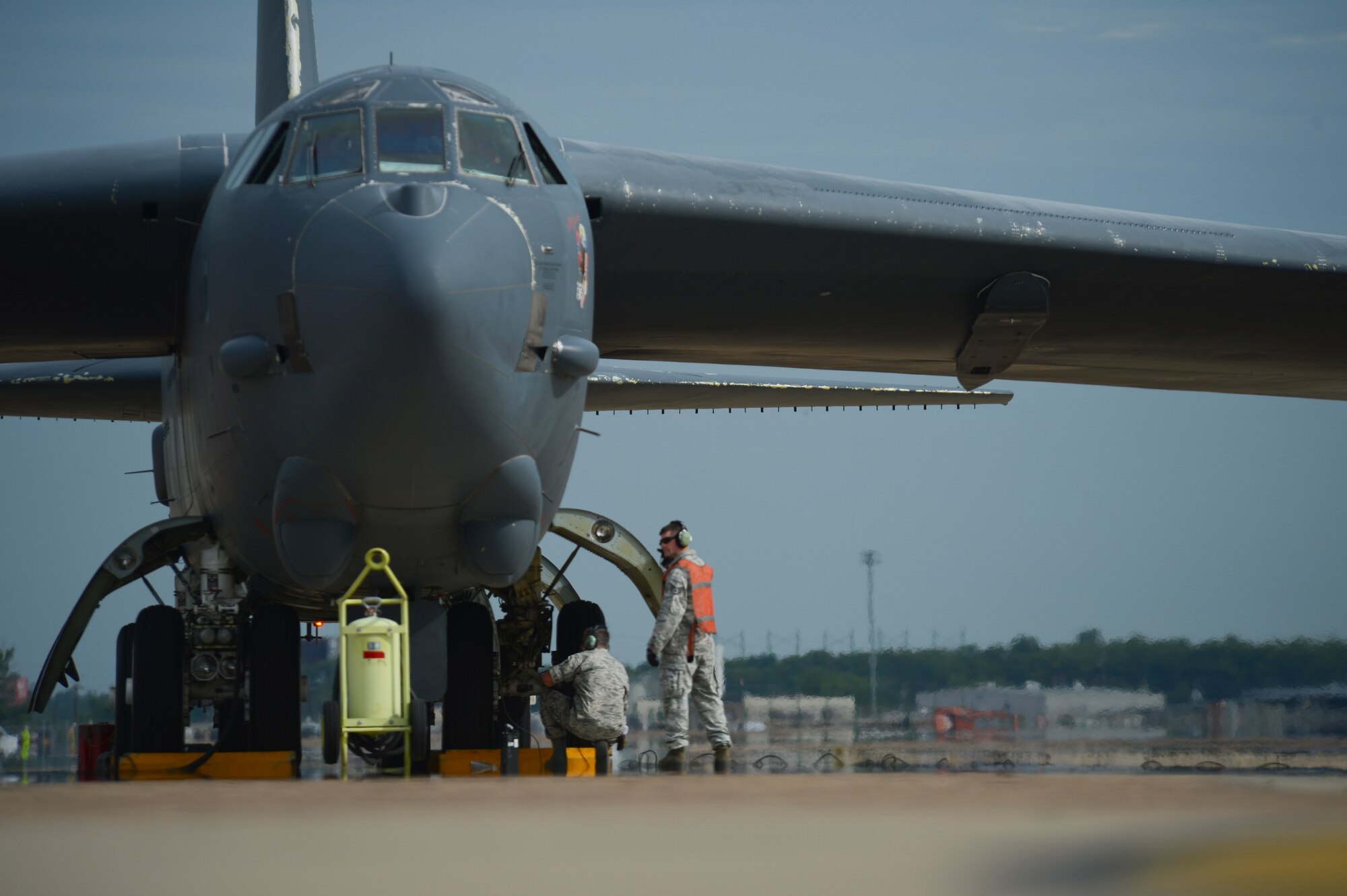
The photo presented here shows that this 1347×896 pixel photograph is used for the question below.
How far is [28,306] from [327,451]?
160 inches

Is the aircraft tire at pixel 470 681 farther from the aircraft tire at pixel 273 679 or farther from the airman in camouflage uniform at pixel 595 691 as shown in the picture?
the aircraft tire at pixel 273 679

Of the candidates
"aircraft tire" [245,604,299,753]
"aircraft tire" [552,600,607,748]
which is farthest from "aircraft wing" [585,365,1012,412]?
"aircraft tire" [245,604,299,753]

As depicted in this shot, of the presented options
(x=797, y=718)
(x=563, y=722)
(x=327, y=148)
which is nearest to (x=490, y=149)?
(x=327, y=148)

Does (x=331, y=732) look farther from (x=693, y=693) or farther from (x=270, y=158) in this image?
(x=270, y=158)

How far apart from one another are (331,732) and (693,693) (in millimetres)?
2413

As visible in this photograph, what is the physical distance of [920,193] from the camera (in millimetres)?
11570

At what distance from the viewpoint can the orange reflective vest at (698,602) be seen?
10141 millimetres

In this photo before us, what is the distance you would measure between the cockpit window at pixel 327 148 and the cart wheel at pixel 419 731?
296 cm

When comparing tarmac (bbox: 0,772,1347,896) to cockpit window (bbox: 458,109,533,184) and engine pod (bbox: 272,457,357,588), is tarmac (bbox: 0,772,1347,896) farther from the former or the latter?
cockpit window (bbox: 458,109,533,184)

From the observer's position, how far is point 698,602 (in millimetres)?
10164

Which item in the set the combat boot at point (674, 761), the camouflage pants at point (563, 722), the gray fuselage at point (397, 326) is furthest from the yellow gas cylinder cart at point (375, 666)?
the camouflage pants at point (563, 722)

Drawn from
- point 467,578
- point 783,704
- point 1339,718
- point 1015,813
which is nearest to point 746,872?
point 1015,813

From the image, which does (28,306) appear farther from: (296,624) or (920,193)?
(920,193)

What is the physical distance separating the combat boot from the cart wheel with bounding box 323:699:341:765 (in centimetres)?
196
